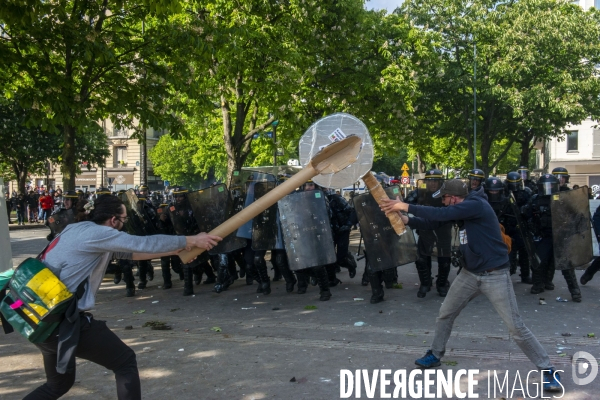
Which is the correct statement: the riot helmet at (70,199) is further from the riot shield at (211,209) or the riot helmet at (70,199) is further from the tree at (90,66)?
the riot shield at (211,209)

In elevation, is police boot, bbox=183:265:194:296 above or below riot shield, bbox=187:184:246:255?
below

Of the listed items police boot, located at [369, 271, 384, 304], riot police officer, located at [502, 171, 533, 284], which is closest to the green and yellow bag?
police boot, located at [369, 271, 384, 304]

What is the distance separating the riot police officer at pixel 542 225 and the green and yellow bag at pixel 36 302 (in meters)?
7.03

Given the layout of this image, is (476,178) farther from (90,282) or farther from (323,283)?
(90,282)

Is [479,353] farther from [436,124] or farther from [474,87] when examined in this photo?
[436,124]

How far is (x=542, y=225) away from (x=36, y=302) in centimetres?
722

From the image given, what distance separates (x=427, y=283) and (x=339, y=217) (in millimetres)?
1747

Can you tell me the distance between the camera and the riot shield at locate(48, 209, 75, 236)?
9.59 meters

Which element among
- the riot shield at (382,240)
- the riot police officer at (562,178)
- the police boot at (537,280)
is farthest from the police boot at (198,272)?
the riot police officer at (562,178)

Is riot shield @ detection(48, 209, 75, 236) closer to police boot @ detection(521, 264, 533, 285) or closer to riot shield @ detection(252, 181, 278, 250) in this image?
riot shield @ detection(252, 181, 278, 250)

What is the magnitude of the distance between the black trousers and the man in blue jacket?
2.37 meters

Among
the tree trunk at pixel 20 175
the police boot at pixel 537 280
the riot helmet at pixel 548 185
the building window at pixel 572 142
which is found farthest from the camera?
the building window at pixel 572 142

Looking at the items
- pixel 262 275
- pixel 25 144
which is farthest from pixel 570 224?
pixel 25 144

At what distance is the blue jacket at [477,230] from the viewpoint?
4.89 meters
